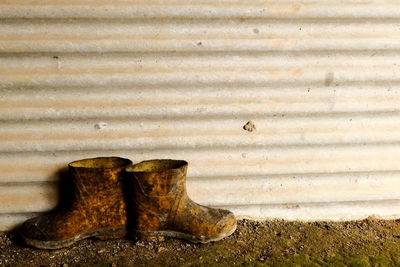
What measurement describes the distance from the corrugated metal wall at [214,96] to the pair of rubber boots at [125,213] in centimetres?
24

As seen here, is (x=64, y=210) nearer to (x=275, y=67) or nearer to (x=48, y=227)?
(x=48, y=227)

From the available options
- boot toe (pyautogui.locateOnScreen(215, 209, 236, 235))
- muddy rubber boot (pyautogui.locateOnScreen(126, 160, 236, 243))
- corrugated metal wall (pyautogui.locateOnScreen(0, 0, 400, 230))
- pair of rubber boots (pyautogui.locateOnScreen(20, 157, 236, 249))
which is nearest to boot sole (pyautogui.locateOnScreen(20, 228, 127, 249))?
pair of rubber boots (pyautogui.locateOnScreen(20, 157, 236, 249))

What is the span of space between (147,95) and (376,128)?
Answer: 148cm

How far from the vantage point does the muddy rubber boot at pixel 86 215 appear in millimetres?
2088

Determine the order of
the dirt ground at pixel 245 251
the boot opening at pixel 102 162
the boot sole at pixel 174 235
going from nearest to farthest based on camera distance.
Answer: the dirt ground at pixel 245 251, the boot sole at pixel 174 235, the boot opening at pixel 102 162

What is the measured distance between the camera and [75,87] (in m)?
2.26

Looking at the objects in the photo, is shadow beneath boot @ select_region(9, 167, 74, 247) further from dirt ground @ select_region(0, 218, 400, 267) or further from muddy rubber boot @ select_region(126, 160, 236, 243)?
muddy rubber boot @ select_region(126, 160, 236, 243)

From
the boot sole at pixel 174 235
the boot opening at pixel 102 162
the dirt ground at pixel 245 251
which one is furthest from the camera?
the boot opening at pixel 102 162

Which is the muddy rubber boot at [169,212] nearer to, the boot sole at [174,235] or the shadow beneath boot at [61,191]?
the boot sole at [174,235]

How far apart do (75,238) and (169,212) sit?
0.55 metres

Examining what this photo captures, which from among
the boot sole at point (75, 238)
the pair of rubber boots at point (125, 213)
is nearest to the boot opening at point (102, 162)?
the pair of rubber boots at point (125, 213)

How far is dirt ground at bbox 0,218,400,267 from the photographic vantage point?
204 cm

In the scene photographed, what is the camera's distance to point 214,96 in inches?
92.7

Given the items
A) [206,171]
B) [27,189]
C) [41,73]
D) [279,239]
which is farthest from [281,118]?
[27,189]
